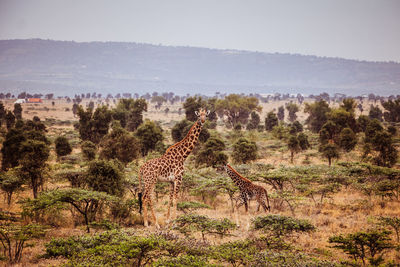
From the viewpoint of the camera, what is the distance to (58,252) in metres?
11.7

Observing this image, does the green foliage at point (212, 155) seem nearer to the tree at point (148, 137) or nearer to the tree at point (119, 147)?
the tree at point (119, 147)

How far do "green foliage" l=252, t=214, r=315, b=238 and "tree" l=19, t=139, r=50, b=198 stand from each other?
1362cm

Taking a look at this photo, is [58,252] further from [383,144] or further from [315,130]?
[315,130]

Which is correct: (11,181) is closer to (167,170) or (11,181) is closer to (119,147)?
(167,170)

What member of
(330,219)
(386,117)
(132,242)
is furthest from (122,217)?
(386,117)

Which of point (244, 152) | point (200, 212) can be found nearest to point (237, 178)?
point (200, 212)

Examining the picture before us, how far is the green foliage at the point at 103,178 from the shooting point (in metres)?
18.9

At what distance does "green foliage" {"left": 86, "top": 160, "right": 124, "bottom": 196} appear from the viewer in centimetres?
1886

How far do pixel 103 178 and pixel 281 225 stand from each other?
998cm

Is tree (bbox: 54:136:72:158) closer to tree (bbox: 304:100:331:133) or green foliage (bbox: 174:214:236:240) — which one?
green foliage (bbox: 174:214:236:240)

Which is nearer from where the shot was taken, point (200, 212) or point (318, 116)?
point (200, 212)

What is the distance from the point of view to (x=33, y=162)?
20.4 m

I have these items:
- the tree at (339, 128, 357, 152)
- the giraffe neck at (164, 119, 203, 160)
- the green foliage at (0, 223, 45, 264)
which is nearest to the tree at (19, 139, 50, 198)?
the green foliage at (0, 223, 45, 264)

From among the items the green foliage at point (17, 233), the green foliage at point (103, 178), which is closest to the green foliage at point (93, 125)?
the green foliage at point (103, 178)
